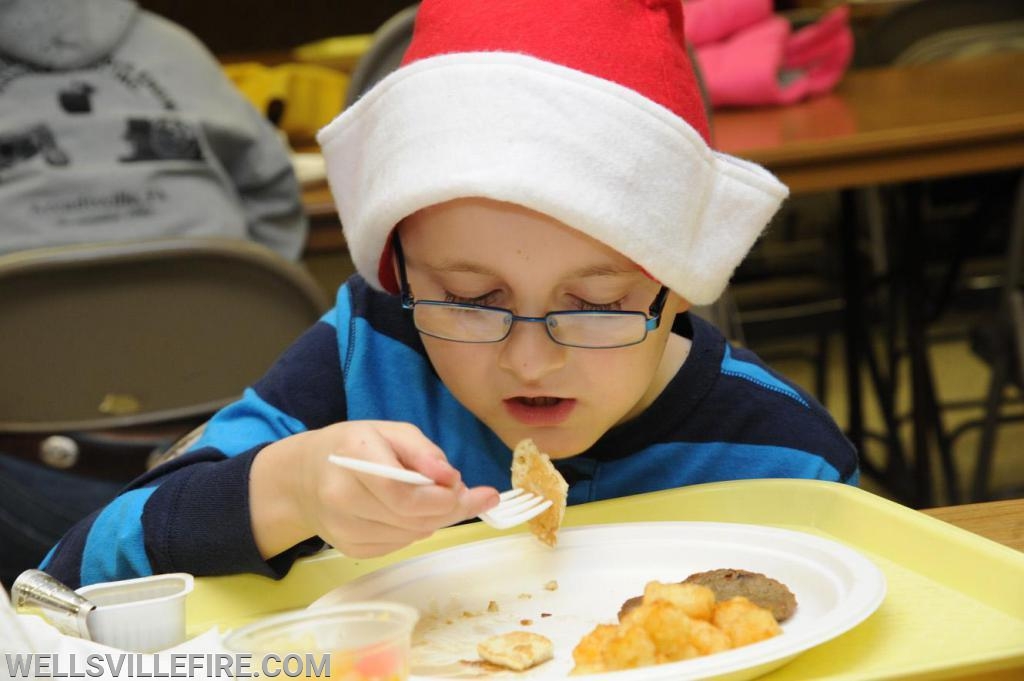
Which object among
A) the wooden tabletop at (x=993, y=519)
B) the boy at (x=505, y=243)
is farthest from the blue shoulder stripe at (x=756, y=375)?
the wooden tabletop at (x=993, y=519)

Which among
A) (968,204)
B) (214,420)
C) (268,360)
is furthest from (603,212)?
(968,204)

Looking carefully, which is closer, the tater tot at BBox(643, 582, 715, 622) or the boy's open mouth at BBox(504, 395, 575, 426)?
the tater tot at BBox(643, 582, 715, 622)

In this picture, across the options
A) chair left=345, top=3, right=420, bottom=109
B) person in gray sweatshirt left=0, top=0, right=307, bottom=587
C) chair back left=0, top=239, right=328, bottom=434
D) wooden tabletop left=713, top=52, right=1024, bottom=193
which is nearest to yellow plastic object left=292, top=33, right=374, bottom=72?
wooden tabletop left=713, top=52, right=1024, bottom=193

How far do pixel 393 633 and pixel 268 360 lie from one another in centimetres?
136

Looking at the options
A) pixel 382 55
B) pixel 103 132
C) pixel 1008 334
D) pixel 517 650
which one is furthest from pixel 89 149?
pixel 1008 334

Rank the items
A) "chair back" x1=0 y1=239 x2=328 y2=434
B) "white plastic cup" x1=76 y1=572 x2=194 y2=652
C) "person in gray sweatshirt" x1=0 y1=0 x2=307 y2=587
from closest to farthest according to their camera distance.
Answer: "white plastic cup" x1=76 y1=572 x2=194 y2=652, "chair back" x1=0 y1=239 x2=328 y2=434, "person in gray sweatshirt" x1=0 y1=0 x2=307 y2=587

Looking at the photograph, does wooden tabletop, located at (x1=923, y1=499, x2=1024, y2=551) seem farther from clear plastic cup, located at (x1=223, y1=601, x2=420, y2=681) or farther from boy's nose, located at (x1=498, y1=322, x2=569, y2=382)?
clear plastic cup, located at (x1=223, y1=601, x2=420, y2=681)

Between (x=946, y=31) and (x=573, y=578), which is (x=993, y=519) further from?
(x=946, y=31)

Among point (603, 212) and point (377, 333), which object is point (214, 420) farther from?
point (603, 212)

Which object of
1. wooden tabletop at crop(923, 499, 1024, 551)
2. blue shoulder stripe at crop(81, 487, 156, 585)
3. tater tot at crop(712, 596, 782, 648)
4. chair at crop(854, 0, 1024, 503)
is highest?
tater tot at crop(712, 596, 782, 648)

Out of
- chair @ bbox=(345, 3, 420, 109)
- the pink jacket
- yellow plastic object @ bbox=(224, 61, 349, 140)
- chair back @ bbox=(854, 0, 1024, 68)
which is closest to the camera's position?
chair @ bbox=(345, 3, 420, 109)

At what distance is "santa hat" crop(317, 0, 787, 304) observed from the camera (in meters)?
1.01

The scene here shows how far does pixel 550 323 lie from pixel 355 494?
0.24m

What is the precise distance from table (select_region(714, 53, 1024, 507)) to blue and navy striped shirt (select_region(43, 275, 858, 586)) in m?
1.12
